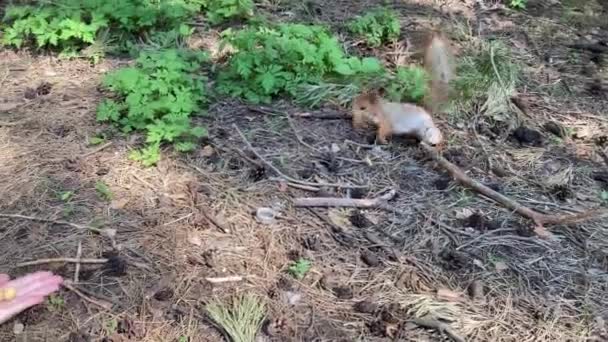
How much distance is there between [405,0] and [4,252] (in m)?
3.15

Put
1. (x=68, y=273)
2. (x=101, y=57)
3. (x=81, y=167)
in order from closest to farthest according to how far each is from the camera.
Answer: (x=68, y=273), (x=81, y=167), (x=101, y=57)

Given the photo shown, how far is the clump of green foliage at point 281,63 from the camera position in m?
3.63

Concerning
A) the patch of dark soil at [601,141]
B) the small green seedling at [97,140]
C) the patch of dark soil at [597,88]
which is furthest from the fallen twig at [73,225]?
the patch of dark soil at [597,88]

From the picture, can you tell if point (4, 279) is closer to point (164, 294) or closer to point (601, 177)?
point (164, 294)

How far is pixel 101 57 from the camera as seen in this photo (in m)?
3.92

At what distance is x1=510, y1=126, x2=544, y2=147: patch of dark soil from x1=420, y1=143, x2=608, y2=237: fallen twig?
49cm

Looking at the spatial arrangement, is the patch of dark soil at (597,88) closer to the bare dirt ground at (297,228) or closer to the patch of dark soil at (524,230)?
the bare dirt ground at (297,228)

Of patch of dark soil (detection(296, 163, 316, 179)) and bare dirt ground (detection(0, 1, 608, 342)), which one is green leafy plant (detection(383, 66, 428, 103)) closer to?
bare dirt ground (detection(0, 1, 608, 342))

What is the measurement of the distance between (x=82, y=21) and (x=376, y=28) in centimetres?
174

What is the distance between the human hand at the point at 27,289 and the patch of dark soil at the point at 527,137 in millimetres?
2339

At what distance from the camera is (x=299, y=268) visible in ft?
8.95

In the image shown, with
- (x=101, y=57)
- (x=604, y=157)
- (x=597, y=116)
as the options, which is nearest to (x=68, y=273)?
(x=101, y=57)

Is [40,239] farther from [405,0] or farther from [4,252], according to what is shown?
[405,0]

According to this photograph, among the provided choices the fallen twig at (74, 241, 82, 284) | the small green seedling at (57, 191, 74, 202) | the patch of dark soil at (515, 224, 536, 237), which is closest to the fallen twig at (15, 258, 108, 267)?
the fallen twig at (74, 241, 82, 284)
